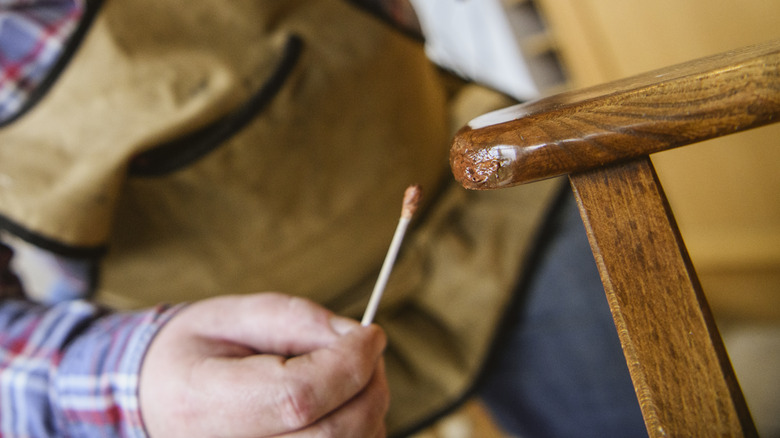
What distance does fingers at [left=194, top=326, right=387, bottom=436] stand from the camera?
14.4 inches

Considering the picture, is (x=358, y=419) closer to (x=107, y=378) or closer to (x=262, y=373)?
(x=262, y=373)

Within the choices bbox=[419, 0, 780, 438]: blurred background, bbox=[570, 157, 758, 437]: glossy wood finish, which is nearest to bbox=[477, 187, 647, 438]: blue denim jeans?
bbox=[419, 0, 780, 438]: blurred background

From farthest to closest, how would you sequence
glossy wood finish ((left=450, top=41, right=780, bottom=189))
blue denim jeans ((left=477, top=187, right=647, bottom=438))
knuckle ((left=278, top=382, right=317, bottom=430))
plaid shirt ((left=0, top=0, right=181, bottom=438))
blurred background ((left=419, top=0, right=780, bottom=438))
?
blurred background ((left=419, top=0, right=780, bottom=438))
blue denim jeans ((left=477, top=187, right=647, bottom=438))
plaid shirt ((left=0, top=0, right=181, bottom=438))
knuckle ((left=278, top=382, right=317, bottom=430))
glossy wood finish ((left=450, top=41, right=780, bottom=189))

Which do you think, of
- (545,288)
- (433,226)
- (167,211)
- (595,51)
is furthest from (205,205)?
(595,51)

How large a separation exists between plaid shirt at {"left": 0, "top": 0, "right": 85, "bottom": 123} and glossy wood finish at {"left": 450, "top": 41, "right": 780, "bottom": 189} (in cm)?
45

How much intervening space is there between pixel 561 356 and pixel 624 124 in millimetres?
536

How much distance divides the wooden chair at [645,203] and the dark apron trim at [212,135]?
0.35m

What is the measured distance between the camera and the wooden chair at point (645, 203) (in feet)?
0.82

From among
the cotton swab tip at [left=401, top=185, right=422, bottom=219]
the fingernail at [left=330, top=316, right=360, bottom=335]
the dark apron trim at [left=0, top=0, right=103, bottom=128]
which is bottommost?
the fingernail at [left=330, top=316, right=360, bottom=335]

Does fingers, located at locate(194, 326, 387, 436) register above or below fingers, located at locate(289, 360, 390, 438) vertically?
above

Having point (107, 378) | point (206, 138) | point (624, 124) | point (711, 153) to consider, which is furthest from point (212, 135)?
point (711, 153)

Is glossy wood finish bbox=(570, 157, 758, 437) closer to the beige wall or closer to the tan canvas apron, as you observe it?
the tan canvas apron

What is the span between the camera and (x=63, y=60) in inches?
20.6

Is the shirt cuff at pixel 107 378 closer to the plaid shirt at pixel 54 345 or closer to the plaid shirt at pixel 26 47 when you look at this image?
the plaid shirt at pixel 54 345
